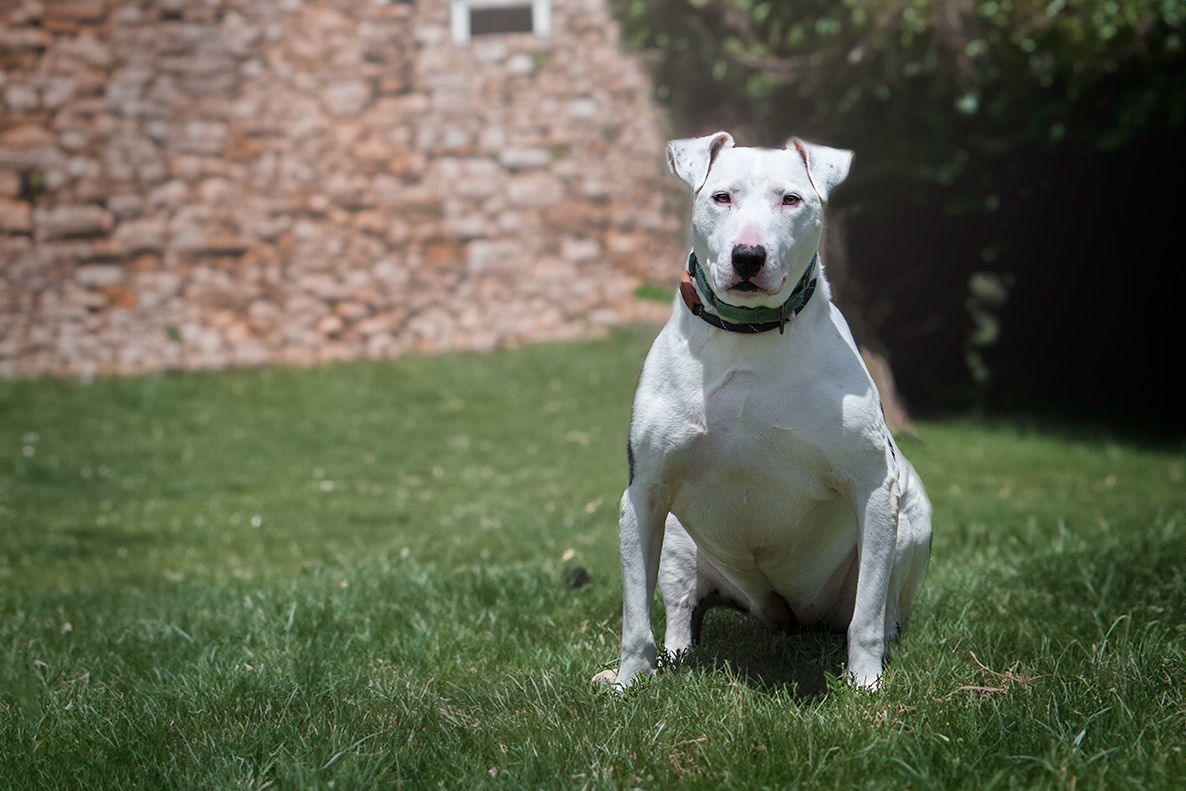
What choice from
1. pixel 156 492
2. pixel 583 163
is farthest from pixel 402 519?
pixel 583 163

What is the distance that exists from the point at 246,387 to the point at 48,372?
208cm

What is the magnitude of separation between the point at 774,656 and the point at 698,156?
1371 millimetres

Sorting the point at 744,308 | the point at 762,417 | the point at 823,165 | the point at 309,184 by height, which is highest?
the point at 823,165

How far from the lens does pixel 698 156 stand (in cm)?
310

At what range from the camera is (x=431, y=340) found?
39.4 ft

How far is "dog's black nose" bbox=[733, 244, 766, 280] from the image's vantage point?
2.81 metres

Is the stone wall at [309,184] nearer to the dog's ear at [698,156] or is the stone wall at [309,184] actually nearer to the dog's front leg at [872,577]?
the dog's ear at [698,156]

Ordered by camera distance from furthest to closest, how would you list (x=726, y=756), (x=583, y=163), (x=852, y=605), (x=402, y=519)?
(x=583, y=163), (x=402, y=519), (x=852, y=605), (x=726, y=756)

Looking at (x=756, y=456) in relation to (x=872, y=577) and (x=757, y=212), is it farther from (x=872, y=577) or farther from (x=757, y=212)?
(x=757, y=212)

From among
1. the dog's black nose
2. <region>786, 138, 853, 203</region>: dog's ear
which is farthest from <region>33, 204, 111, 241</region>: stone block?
the dog's black nose

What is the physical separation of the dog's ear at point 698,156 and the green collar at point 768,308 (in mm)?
208

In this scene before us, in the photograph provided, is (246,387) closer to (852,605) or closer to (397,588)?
(397,588)

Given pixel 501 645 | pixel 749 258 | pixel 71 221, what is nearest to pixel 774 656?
pixel 501 645

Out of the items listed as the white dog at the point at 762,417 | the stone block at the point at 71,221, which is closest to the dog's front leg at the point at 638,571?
the white dog at the point at 762,417
